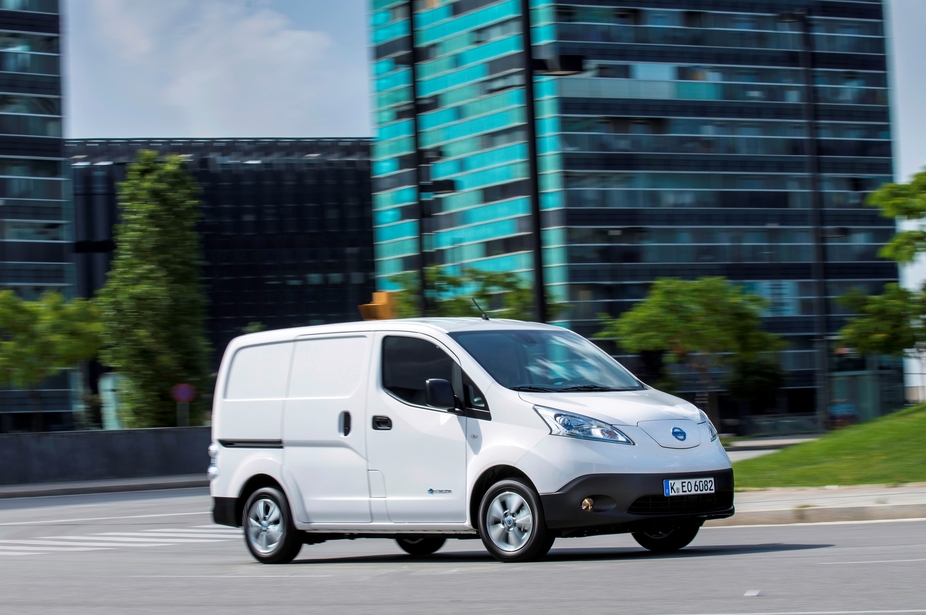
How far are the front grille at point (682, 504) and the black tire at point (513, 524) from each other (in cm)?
64

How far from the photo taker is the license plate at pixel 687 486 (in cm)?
920

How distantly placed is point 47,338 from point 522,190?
111 ft

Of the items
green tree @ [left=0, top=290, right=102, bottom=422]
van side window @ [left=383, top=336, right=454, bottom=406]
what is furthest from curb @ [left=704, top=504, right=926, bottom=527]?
green tree @ [left=0, top=290, right=102, bottom=422]

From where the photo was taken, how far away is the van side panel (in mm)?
11250

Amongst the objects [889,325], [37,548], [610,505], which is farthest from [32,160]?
[610,505]

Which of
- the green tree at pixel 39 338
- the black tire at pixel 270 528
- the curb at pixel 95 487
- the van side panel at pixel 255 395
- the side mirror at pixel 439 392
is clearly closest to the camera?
the side mirror at pixel 439 392

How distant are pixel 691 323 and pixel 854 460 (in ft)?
118

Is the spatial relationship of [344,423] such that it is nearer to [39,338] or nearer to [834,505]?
[834,505]

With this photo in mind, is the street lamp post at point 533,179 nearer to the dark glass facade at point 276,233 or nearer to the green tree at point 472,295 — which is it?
the green tree at point 472,295

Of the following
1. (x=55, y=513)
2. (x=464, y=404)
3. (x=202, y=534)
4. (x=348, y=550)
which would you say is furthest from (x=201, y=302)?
(x=464, y=404)

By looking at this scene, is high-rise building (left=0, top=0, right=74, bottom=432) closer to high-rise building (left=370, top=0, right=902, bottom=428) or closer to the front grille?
high-rise building (left=370, top=0, right=902, bottom=428)

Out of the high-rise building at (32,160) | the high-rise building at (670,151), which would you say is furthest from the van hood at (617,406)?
the high-rise building at (670,151)

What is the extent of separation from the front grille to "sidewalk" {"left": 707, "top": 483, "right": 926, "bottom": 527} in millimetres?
3344

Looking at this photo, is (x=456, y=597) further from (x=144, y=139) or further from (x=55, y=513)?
(x=144, y=139)
